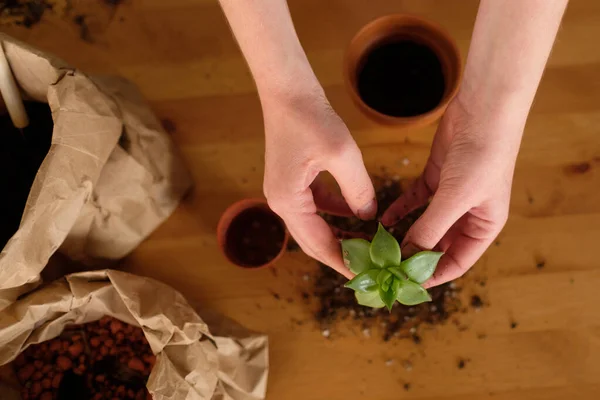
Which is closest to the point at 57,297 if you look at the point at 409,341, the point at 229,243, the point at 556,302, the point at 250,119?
the point at 229,243

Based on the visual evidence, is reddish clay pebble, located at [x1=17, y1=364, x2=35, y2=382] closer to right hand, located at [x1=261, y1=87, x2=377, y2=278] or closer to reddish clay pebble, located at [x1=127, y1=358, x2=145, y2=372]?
reddish clay pebble, located at [x1=127, y1=358, x2=145, y2=372]

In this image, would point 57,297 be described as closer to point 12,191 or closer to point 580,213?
point 12,191

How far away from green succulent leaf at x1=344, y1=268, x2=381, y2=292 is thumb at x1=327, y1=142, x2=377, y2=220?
0.11 meters

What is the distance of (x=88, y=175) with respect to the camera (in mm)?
823

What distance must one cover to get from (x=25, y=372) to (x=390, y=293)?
0.70 metres

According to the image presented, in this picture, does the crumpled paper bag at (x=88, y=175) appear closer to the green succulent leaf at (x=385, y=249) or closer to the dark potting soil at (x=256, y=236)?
the dark potting soil at (x=256, y=236)

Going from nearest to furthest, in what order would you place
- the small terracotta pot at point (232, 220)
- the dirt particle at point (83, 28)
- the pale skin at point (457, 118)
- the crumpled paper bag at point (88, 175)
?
the pale skin at point (457, 118) < the crumpled paper bag at point (88, 175) < the small terracotta pot at point (232, 220) < the dirt particle at point (83, 28)

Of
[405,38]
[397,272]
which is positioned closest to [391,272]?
[397,272]

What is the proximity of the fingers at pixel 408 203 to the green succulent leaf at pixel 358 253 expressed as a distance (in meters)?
0.20

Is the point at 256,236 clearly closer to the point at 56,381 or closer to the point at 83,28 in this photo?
the point at 56,381

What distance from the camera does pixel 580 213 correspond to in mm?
1028

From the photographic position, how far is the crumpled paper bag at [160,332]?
2.83ft

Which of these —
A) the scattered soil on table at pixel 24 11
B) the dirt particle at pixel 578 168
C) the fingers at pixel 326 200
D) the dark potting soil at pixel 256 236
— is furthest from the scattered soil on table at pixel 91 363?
the dirt particle at pixel 578 168

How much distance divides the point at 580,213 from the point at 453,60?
1.24 feet
